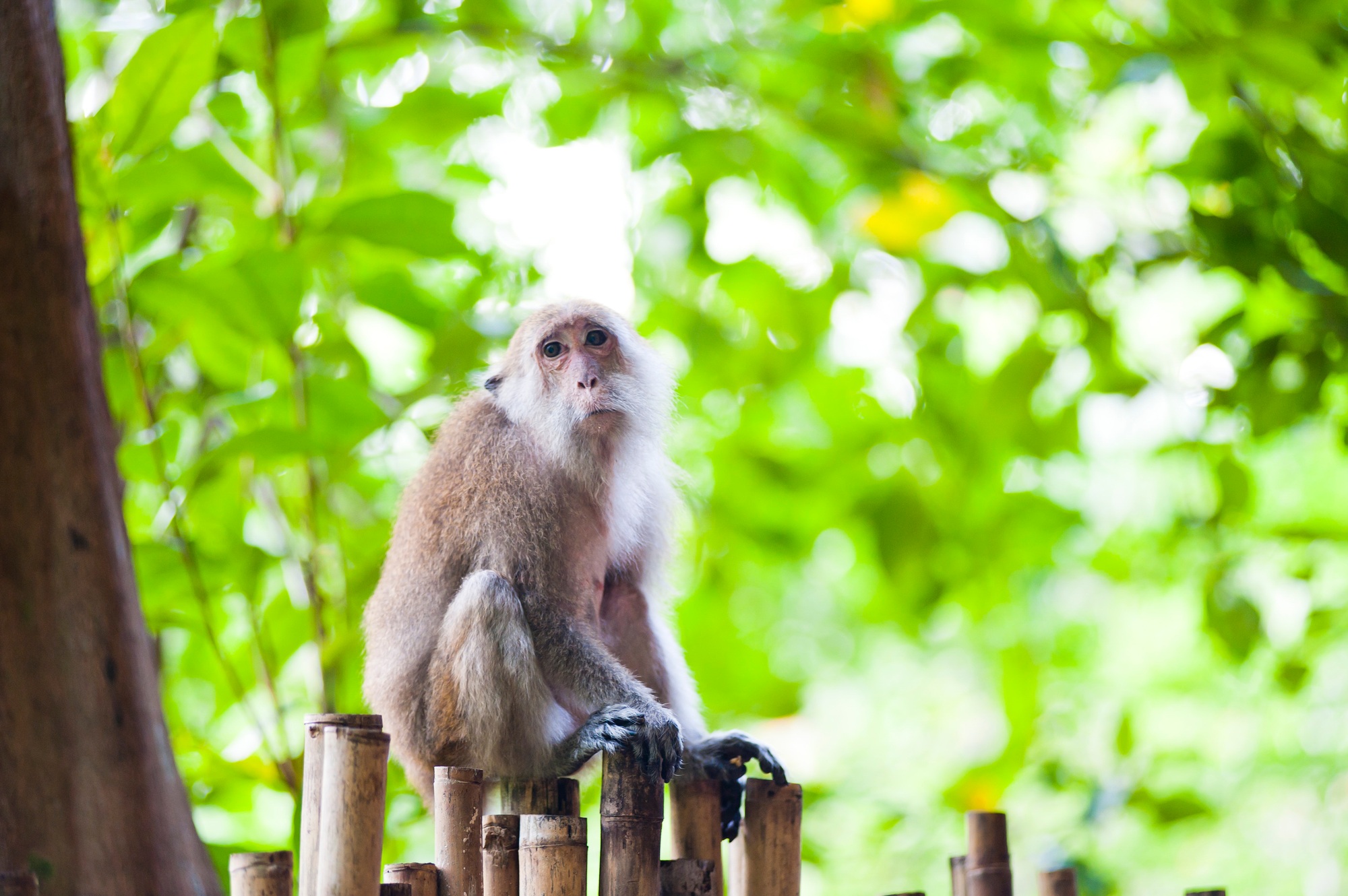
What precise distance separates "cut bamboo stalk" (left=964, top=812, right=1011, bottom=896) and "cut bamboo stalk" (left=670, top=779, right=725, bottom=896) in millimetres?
544

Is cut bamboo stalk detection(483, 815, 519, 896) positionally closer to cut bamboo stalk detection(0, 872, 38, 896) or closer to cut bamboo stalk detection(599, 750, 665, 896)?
cut bamboo stalk detection(599, 750, 665, 896)

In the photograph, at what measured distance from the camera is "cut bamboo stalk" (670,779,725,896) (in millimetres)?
2166

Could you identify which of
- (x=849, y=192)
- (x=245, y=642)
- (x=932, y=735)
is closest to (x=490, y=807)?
(x=245, y=642)

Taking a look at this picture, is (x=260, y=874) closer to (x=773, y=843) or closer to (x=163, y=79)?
(x=773, y=843)

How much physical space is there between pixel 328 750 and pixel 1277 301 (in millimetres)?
3414

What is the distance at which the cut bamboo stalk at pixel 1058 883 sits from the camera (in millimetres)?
2457

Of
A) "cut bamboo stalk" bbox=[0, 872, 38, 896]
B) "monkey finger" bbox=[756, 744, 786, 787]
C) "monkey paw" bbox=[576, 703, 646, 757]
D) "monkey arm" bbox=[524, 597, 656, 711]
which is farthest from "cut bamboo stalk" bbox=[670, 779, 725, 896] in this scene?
"cut bamboo stalk" bbox=[0, 872, 38, 896]

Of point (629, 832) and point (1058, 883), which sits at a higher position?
point (629, 832)

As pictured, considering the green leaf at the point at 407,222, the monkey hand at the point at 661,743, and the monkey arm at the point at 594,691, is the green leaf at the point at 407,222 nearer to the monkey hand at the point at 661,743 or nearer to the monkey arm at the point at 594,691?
the monkey arm at the point at 594,691

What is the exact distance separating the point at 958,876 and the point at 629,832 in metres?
0.84

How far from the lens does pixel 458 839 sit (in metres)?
1.91

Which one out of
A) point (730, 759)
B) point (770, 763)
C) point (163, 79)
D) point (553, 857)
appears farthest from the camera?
point (730, 759)

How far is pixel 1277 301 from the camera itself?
3.76 metres

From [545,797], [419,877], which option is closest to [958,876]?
[545,797]
